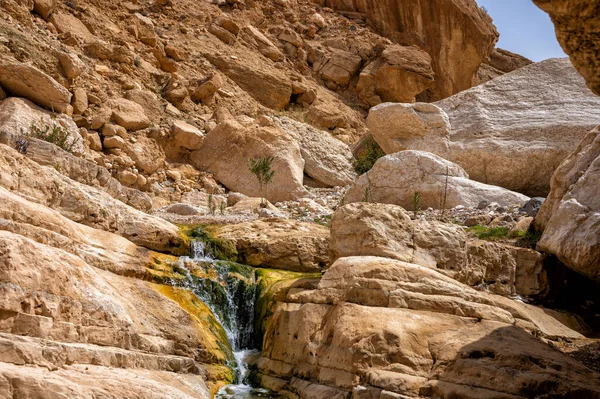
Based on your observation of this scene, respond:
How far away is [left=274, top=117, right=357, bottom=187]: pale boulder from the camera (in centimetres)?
2403

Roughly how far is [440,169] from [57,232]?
12289 millimetres

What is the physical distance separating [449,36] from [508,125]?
16.9 m

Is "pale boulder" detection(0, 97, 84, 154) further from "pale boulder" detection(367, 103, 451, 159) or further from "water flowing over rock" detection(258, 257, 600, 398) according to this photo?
"pale boulder" detection(367, 103, 451, 159)

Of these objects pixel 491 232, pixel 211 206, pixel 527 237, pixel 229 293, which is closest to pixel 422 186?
pixel 491 232

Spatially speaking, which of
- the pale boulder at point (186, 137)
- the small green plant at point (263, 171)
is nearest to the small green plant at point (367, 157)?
the small green plant at point (263, 171)

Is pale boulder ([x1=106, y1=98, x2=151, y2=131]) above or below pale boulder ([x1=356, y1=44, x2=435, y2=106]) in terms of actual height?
below

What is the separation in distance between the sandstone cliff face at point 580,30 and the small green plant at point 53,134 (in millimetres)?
11923

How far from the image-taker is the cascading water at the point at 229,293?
11289mm

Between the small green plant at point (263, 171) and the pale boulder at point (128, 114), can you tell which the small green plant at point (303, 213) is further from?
the pale boulder at point (128, 114)

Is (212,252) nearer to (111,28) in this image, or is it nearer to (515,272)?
(515,272)

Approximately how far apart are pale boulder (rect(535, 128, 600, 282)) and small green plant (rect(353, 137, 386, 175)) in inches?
430

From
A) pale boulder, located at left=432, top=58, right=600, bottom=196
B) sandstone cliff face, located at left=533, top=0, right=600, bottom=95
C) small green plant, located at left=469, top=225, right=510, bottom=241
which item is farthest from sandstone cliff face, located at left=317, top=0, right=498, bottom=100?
sandstone cliff face, located at left=533, top=0, right=600, bottom=95

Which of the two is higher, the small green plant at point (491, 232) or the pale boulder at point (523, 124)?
the pale boulder at point (523, 124)

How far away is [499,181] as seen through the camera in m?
20.7
